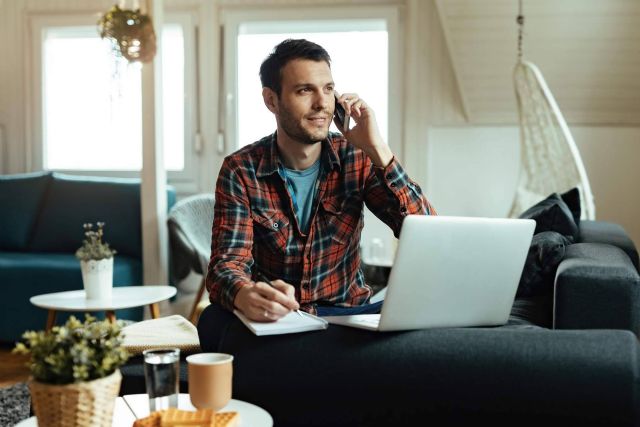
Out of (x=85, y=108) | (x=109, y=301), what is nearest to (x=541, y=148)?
(x=109, y=301)

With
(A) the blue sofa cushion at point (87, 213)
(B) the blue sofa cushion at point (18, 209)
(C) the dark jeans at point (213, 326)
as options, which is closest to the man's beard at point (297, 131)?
(C) the dark jeans at point (213, 326)

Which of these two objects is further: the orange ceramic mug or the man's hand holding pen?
the man's hand holding pen

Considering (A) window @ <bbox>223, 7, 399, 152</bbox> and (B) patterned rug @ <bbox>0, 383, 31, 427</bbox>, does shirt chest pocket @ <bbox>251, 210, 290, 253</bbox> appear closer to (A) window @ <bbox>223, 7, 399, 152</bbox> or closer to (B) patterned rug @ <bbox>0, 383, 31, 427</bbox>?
(B) patterned rug @ <bbox>0, 383, 31, 427</bbox>

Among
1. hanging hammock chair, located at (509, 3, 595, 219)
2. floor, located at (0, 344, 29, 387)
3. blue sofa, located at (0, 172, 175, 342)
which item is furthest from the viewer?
blue sofa, located at (0, 172, 175, 342)

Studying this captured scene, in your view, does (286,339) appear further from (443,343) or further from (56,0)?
(56,0)

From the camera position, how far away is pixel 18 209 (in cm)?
491

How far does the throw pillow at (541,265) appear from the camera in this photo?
100 inches

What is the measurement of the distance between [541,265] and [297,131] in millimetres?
853

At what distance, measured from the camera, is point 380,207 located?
90.0 inches

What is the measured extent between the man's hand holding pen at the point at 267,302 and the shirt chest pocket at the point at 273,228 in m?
0.43

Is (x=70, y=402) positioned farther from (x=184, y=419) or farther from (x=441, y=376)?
(x=441, y=376)

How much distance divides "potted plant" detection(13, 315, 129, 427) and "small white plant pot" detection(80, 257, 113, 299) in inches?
87.0

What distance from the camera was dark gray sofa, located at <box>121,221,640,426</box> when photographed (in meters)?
1.45

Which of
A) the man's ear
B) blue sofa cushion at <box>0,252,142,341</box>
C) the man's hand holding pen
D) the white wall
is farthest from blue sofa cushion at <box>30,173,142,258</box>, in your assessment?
the man's hand holding pen
